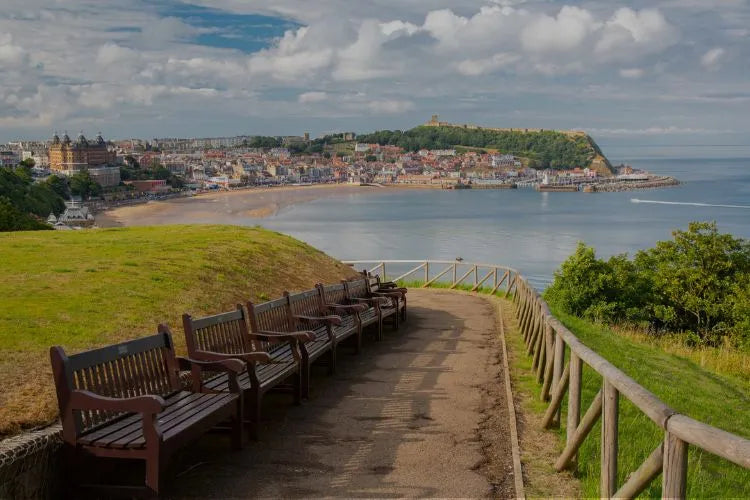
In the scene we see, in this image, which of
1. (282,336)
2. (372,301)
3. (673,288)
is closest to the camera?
(282,336)

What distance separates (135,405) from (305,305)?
475cm

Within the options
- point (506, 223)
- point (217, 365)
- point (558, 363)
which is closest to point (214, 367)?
point (217, 365)

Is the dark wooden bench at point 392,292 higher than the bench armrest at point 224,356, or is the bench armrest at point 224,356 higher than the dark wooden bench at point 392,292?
the bench armrest at point 224,356

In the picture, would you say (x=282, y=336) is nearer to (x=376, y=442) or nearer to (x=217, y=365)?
(x=217, y=365)

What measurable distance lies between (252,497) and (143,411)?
869 millimetres

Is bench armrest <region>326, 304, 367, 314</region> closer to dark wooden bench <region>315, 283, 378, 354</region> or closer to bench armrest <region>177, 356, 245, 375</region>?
dark wooden bench <region>315, 283, 378, 354</region>

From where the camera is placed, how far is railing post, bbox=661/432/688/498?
3.03m

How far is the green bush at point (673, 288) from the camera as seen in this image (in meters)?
19.7

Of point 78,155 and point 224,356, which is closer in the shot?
point 224,356

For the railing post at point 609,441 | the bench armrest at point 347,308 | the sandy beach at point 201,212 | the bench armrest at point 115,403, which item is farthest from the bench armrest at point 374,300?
the sandy beach at point 201,212

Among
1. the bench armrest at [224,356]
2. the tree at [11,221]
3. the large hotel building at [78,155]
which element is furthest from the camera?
the large hotel building at [78,155]

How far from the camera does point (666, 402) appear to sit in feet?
26.5

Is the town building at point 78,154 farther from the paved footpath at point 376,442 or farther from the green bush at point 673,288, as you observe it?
the paved footpath at point 376,442

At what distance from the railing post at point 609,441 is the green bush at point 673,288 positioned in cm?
1556
